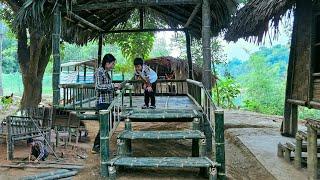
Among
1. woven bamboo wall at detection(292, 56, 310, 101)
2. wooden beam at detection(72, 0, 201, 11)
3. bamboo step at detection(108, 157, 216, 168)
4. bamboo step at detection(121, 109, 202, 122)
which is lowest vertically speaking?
bamboo step at detection(108, 157, 216, 168)

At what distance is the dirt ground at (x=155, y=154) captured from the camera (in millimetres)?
5609

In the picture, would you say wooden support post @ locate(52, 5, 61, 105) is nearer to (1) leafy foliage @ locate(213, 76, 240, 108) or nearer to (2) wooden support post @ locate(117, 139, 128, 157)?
(2) wooden support post @ locate(117, 139, 128, 157)

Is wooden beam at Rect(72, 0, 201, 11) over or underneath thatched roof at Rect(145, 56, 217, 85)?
over

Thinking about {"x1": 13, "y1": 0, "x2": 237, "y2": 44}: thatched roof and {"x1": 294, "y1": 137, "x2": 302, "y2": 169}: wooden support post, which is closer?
{"x1": 294, "y1": 137, "x2": 302, "y2": 169}: wooden support post

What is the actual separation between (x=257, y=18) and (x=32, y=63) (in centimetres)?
781

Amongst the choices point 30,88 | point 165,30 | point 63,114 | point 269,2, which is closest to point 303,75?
point 269,2

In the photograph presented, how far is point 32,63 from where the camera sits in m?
12.4

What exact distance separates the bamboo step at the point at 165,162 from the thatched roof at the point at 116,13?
3633 mm

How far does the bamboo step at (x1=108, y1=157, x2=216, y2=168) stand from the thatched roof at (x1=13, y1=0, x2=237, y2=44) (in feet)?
11.9

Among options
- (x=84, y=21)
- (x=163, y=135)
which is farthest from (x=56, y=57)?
(x=163, y=135)

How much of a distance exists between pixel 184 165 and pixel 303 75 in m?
4.19

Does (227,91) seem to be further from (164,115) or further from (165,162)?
(165,162)

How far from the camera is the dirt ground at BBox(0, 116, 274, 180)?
5.61 m

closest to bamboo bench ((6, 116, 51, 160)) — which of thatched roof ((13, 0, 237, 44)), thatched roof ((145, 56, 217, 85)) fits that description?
thatched roof ((13, 0, 237, 44))
